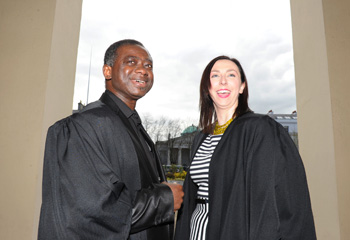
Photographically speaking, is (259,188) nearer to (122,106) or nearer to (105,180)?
(105,180)

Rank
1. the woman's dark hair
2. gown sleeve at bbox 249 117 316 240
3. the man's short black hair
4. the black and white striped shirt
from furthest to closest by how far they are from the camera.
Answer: the woman's dark hair → the man's short black hair → the black and white striped shirt → gown sleeve at bbox 249 117 316 240

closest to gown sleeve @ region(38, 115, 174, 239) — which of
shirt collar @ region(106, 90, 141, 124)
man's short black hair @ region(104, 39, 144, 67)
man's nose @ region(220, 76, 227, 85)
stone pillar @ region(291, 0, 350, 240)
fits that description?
shirt collar @ region(106, 90, 141, 124)

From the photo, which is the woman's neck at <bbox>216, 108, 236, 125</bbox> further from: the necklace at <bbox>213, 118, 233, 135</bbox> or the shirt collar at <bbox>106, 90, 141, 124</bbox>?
the shirt collar at <bbox>106, 90, 141, 124</bbox>

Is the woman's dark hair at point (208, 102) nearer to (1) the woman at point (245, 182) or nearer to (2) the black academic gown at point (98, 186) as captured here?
(1) the woman at point (245, 182)

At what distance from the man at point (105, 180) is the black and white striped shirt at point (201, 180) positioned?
0.56 ft

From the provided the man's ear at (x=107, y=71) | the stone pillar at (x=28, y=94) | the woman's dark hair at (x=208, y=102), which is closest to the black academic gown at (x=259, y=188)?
the woman's dark hair at (x=208, y=102)

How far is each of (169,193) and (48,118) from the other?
4.05 feet

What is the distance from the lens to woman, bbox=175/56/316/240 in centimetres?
127

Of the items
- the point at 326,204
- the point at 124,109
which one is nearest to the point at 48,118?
the point at 124,109

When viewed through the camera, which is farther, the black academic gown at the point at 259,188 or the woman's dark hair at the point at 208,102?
the woman's dark hair at the point at 208,102

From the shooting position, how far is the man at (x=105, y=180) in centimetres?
105

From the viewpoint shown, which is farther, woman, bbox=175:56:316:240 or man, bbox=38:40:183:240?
woman, bbox=175:56:316:240

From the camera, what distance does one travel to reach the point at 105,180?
43.4 inches

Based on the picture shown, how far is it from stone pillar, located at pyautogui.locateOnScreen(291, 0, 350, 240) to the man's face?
1469mm
